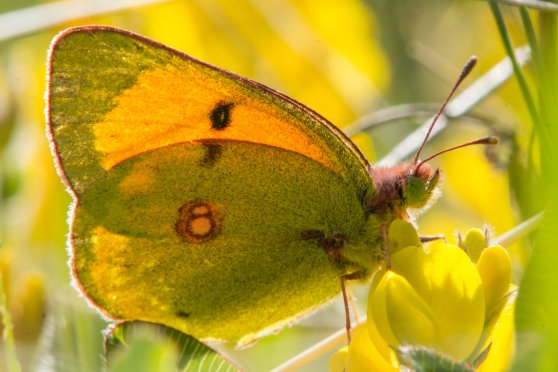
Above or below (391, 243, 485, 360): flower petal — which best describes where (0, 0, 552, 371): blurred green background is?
above

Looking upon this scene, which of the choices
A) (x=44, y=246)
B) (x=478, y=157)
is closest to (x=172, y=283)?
(x=44, y=246)

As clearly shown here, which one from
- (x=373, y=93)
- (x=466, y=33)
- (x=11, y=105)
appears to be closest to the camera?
(x=11, y=105)

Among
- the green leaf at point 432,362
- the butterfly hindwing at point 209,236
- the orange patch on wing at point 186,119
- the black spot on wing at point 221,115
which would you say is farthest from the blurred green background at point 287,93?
the green leaf at point 432,362

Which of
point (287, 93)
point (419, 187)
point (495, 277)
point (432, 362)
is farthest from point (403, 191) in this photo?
point (287, 93)

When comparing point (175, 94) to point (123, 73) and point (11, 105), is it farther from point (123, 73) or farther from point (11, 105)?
point (11, 105)

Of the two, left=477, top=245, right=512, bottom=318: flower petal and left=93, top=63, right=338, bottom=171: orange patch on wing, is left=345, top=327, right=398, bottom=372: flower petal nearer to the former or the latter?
left=477, top=245, right=512, bottom=318: flower petal

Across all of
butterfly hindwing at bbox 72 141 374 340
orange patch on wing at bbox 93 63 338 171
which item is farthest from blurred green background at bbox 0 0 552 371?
orange patch on wing at bbox 93 63 338 171

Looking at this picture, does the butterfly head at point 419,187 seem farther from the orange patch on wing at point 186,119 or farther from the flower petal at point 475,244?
the flower petal at point 475,244
